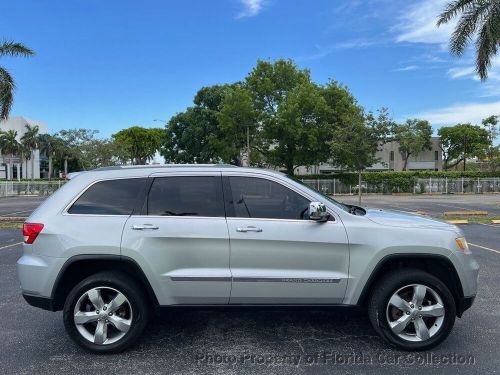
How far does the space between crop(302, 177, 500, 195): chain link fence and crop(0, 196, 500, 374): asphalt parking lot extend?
3791 cm

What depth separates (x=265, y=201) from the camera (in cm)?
431

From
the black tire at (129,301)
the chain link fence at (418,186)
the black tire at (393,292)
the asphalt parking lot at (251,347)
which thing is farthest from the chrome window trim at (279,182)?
the chain link fence at (418,186)

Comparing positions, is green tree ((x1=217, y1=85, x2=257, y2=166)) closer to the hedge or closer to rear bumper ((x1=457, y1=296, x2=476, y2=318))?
the hedge

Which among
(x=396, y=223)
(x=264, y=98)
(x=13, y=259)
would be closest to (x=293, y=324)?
(x=396, y=223)

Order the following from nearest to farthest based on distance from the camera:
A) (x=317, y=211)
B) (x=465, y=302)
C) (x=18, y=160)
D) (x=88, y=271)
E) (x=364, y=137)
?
(x=317, y=211), (x=465, y=302), (x=88, y=271), (x=364, y=137), (x=18, y=160)

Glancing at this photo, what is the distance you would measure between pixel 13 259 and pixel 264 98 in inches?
1341

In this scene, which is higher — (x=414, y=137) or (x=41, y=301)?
(x=414, y=137)

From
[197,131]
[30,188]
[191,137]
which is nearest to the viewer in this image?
[30,188]

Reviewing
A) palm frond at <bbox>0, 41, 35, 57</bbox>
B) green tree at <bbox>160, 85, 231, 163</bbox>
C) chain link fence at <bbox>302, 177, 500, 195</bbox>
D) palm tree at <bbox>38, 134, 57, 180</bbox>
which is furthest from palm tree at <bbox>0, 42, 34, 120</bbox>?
palm tree at <bbox>38, 134, 57, 180</bbox>

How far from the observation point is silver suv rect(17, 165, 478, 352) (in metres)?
4.13

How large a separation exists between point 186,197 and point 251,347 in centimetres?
161

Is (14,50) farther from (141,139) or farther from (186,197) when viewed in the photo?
(141,139)

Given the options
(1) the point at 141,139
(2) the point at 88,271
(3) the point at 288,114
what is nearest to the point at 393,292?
(2) the point at 88,271

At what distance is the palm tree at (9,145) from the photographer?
65.6m
